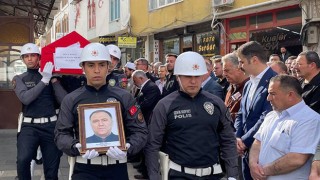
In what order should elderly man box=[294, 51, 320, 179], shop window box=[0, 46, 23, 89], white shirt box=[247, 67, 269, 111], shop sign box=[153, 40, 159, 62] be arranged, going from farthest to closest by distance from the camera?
shop sign box=[153, 40, 159, 62] → shop window box=[0, 46, 23, 89] → elderly man box=[294, 51, 320, 179] → white shirt box=[247, 67, 269, 111]

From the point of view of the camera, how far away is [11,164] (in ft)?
30.6

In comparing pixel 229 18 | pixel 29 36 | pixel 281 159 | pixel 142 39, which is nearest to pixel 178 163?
pixel 281 159

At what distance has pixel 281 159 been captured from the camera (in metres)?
4.11

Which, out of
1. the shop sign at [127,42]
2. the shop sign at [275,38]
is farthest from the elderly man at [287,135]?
the shop sign at [127,42]

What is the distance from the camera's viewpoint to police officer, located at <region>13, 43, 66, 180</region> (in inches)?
249

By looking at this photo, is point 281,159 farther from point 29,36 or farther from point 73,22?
point 73,22

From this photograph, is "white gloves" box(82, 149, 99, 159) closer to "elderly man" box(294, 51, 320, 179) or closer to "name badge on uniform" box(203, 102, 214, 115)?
"name badge on uniform" box(203, 102, 214, 115)

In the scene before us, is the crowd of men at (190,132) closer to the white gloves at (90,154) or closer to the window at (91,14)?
the white gloves at (90,154)

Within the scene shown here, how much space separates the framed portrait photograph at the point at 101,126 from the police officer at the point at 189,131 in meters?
0.32

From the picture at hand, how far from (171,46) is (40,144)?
17321 mm

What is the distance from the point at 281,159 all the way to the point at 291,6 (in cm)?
1122

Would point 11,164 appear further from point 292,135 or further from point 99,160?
point 292,135

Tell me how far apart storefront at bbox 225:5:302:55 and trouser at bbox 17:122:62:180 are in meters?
8.46

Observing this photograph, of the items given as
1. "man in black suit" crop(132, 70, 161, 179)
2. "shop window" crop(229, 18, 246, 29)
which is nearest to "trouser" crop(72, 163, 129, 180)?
"man in black suit" crop(132, 70, 161, 179)
